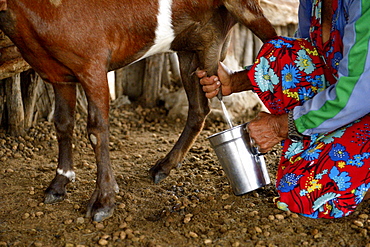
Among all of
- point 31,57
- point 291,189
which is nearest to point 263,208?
point 291,189

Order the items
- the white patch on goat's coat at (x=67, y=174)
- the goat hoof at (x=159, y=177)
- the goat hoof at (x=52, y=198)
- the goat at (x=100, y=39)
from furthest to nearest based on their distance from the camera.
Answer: the goat hoof at (x=159, y=177)
the white patch on goat's coat at (x=67, y=174)
the goat hoof at (x=52, y=198)
the goat at (x=100, y=39)

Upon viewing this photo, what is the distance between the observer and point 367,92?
217 centimetres

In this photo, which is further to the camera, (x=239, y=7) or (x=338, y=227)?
(x=239, y=7)

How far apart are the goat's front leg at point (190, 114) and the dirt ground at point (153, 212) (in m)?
0.08

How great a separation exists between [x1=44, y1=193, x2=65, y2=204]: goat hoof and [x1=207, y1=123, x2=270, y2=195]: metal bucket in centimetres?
96

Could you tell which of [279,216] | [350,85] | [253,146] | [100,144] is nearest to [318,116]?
[350,85]

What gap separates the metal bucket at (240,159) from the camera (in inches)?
101

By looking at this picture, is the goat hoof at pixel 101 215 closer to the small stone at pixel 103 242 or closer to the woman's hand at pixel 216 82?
the small stone at pixel 103 242

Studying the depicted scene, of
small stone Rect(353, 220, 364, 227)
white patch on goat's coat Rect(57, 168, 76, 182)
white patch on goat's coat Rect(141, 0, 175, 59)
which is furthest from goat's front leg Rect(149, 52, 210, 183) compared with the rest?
small stone Rect(353, 220, 364, 227)

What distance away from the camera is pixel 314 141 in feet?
8.54

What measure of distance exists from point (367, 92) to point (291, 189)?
0.71 meters

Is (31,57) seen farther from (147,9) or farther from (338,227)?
(338,227)

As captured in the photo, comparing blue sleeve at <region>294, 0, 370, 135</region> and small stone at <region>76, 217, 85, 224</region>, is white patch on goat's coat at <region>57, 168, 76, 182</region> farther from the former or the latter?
blue sleeve at <region>294, 0, 370, 135</region>

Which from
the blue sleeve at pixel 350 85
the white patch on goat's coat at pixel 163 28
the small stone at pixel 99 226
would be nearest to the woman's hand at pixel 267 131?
the blue sleeve at pixel 350 85
